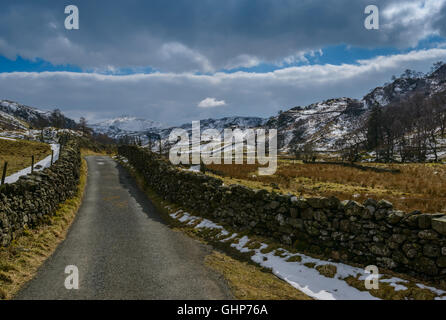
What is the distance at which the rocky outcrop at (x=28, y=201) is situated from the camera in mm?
9695

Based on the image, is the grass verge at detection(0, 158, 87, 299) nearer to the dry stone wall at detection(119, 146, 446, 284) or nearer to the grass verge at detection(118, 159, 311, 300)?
the grass verge at detection(118, 159, 311, 300)

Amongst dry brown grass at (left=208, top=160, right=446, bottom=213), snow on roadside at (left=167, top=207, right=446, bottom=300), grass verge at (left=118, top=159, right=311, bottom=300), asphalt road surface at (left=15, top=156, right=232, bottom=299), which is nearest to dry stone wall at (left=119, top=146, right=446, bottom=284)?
snow on roadside at (left=167, top=207, right=446, bottom=300)

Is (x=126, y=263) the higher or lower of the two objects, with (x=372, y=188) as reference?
lower

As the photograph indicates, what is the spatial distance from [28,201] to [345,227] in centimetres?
1319

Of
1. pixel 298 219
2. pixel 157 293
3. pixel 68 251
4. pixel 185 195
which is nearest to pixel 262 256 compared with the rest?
pixel 298 219

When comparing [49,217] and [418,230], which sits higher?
[418,230]

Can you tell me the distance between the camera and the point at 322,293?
7.36m

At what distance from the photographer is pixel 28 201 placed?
37.7 ft

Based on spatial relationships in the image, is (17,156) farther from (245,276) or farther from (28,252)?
(245,276)

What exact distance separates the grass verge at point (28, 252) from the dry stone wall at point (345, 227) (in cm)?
776

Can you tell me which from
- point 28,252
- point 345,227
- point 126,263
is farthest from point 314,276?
point 28,252
